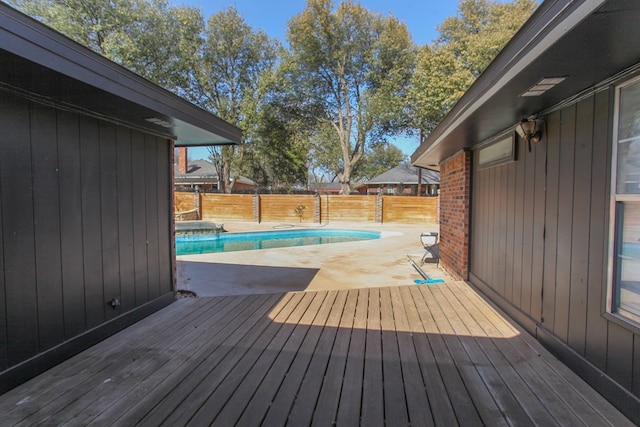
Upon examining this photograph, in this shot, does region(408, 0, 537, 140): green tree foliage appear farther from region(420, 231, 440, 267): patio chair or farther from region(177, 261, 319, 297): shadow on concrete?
region(177, 261, 319, 297): shadow on concrete

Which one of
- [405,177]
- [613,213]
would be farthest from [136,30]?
[613,213]

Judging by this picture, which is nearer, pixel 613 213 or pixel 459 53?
pixel 613 213

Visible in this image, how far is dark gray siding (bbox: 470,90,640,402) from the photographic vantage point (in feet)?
6.44

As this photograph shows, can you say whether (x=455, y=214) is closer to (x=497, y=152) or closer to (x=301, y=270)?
(x=497, y=152)

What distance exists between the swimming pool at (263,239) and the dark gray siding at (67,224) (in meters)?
8.39

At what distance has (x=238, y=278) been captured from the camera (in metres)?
5.91

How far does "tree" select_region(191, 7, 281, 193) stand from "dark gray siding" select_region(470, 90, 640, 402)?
19161mm

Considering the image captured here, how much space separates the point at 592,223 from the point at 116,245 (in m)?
3.73

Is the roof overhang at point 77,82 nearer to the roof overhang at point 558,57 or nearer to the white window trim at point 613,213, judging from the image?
the roof overhang at point 558,57

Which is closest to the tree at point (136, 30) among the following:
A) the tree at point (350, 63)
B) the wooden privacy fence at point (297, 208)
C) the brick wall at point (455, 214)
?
the tree at point (350, 63)

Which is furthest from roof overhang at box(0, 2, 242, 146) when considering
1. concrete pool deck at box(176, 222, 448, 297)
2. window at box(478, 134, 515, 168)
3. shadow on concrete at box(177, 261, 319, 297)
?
window at box(478, 134, 515, 168)

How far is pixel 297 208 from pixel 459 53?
12.3 meters

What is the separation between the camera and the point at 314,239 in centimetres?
1408

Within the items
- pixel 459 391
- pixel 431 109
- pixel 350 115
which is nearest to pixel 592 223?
pixel 459 391
